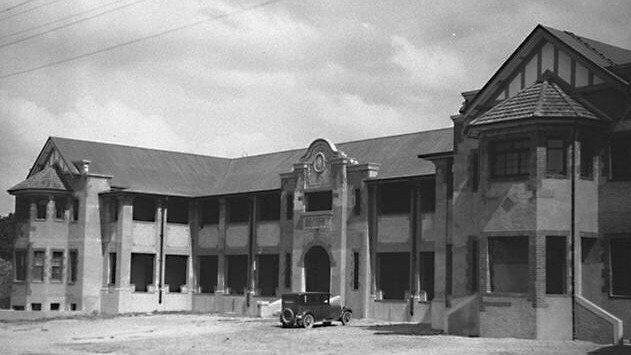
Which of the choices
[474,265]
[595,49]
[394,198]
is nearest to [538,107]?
[595,49]

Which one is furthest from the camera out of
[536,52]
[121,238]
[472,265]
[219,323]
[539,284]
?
[121,238]

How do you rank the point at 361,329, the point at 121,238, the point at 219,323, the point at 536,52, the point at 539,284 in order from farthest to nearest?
the point at 121,238 → the point at 219,323 → the point at 361,329 → the point at 536,52 → the point at 539,284

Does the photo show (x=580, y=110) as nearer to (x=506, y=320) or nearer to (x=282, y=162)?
(x=506, y=320)

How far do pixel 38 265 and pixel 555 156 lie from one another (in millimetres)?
34970

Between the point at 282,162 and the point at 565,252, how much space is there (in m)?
29.1

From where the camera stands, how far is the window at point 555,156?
3212 cm

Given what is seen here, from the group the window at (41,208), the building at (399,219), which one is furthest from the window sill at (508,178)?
the window at (41,208)

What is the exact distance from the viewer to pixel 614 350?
93.0ft

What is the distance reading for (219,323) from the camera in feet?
146

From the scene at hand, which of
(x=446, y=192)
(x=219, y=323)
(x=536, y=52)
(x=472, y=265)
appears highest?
(x=536, y=52)

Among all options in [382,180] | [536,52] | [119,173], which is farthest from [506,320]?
[119,173]

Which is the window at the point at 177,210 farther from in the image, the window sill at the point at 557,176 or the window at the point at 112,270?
the window sill at the point at 557,176

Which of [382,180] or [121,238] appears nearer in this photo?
[382,180]

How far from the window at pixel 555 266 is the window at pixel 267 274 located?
23.8 meters
